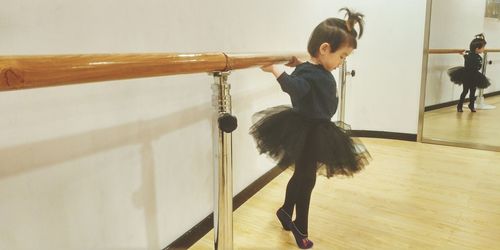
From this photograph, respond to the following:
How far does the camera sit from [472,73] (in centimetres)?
333

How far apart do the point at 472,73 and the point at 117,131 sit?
335 centimetres

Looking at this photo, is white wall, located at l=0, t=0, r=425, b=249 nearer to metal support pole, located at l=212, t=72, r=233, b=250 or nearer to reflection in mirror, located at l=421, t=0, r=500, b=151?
metal support pole, located at l=212, t=72, r=233, b=250

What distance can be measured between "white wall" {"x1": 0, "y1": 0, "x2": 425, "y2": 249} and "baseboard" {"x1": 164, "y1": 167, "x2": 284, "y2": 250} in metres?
0.03

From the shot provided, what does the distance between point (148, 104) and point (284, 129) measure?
0.50 m

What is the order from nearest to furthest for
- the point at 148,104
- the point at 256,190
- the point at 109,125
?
the point at 109,125
the point at 148,104
the point at 256,190

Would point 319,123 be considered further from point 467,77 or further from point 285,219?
point 467,77

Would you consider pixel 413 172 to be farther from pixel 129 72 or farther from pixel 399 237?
pixel 129 72

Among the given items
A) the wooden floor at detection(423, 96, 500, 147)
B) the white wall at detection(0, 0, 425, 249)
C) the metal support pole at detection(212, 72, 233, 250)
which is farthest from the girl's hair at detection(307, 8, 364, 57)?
the wooden floor at detection(423, 96, 500, 147)

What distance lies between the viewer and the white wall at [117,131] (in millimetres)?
800

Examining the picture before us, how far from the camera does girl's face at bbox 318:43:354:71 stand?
4.34 feet

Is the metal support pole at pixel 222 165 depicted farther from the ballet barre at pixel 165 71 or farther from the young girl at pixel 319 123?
the young girl at pixel 319 123

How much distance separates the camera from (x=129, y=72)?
0.62m

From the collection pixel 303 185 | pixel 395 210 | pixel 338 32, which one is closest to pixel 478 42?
pixel 395 210

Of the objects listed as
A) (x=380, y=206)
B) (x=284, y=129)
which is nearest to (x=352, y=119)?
(x=380, y=206)
